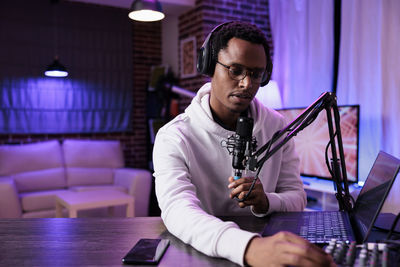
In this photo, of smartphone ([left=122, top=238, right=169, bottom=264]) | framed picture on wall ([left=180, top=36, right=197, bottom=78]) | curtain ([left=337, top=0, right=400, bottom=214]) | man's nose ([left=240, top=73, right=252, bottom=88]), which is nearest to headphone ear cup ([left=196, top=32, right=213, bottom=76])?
man's nose ([left=240, top=73, right=252, bottom=88])

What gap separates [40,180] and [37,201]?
0.43 meters

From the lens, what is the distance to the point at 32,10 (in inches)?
186

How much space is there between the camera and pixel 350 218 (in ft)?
3.75

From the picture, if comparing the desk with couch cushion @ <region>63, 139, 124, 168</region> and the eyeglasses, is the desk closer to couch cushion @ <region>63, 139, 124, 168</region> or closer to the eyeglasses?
the eyeglasses

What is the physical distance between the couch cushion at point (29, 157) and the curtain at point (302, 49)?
113 inches

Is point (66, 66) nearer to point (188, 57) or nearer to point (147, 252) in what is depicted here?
point (188, 57)

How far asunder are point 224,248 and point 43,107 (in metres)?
4.58

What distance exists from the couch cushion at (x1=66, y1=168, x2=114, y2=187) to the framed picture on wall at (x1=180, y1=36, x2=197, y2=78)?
1641mm

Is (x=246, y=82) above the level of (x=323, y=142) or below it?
above

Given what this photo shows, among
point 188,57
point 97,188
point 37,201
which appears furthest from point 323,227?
point 188,57

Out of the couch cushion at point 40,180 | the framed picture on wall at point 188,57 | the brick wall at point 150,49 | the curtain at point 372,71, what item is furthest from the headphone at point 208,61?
the couch cushion at point 40,180

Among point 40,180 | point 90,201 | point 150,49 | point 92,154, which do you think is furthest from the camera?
point 150,49

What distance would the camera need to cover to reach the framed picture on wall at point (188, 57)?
460 centimetres

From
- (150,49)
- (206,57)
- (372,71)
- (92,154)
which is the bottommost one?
(92,154)
